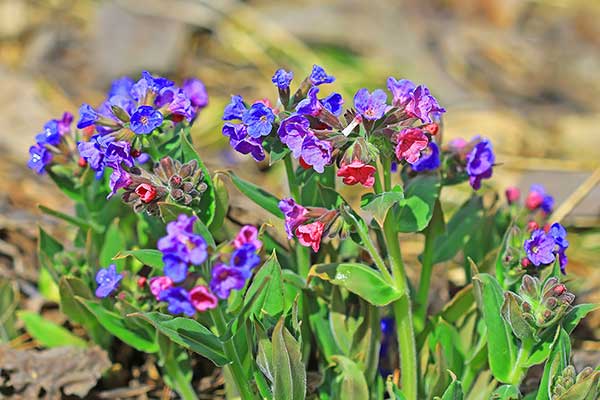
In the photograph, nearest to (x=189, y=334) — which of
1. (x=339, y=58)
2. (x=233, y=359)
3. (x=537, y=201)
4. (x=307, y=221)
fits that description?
(x=233, y=359)

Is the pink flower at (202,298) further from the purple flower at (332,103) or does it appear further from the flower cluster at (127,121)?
the purple flower at (332,103)

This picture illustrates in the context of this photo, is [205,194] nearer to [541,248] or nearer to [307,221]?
[307,221]

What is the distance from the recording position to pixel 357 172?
6.30 feet

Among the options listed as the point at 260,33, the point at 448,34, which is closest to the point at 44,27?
the point at 260,33

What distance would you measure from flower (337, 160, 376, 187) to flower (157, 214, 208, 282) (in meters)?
0.38

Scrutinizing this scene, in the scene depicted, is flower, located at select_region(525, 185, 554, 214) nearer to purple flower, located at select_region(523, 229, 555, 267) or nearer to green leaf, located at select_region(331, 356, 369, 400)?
purple flower, located at select_region(523, 229, 555, 267)

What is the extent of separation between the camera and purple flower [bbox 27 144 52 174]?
2365 millimetres

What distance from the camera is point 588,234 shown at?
12.5 feet

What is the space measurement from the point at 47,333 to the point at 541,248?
1684 mm

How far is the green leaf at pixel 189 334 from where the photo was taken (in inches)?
76.5

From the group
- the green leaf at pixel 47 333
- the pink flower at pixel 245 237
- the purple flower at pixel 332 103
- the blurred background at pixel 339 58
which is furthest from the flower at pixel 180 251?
the blurred background at pixel 339 58

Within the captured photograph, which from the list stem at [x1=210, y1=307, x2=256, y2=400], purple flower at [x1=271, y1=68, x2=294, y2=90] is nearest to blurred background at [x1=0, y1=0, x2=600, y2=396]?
stem at [x1=210, y1=307, x2=256, y2=400]

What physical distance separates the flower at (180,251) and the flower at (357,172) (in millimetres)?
378

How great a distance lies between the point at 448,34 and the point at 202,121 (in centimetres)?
218
